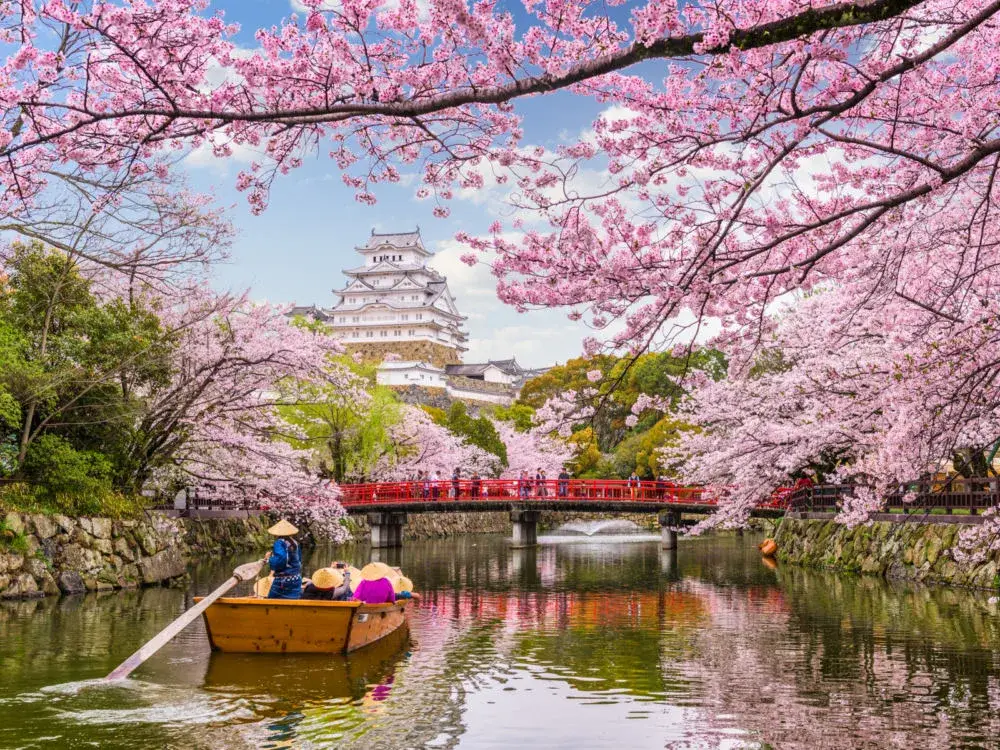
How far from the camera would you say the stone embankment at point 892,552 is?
17.9 metres

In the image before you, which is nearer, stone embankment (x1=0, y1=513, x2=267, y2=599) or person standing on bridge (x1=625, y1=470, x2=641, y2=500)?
stone embankment (x1=0, y1=513, x2=267, y2=599)

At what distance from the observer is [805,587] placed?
65.3 feet

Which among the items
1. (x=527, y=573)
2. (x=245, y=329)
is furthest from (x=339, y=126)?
(x=527, y=573)

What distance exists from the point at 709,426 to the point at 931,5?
24.6 meters

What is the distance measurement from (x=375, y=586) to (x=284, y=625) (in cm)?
171

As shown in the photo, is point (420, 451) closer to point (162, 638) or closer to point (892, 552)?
point (892, 552)

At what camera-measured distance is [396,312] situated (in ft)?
262

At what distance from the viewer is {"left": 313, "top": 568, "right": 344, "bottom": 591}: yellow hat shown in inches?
475

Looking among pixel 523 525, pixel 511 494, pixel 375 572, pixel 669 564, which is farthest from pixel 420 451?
pixel 375 572

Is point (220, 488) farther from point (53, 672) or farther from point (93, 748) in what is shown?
point (93, 748)

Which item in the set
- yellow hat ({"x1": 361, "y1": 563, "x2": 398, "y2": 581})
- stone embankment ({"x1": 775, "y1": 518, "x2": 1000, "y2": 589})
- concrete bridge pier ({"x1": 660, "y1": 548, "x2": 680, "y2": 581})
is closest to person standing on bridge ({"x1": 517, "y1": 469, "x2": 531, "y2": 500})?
concrete bridge pier ({"x1": 660, "y1": 548, "x2": 680, "y2": 581})

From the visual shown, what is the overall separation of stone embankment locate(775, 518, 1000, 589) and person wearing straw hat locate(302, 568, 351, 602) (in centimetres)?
1172

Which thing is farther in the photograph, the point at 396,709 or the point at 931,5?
the point at 396,709

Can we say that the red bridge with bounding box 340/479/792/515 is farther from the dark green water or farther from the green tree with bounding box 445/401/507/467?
the dark green water
